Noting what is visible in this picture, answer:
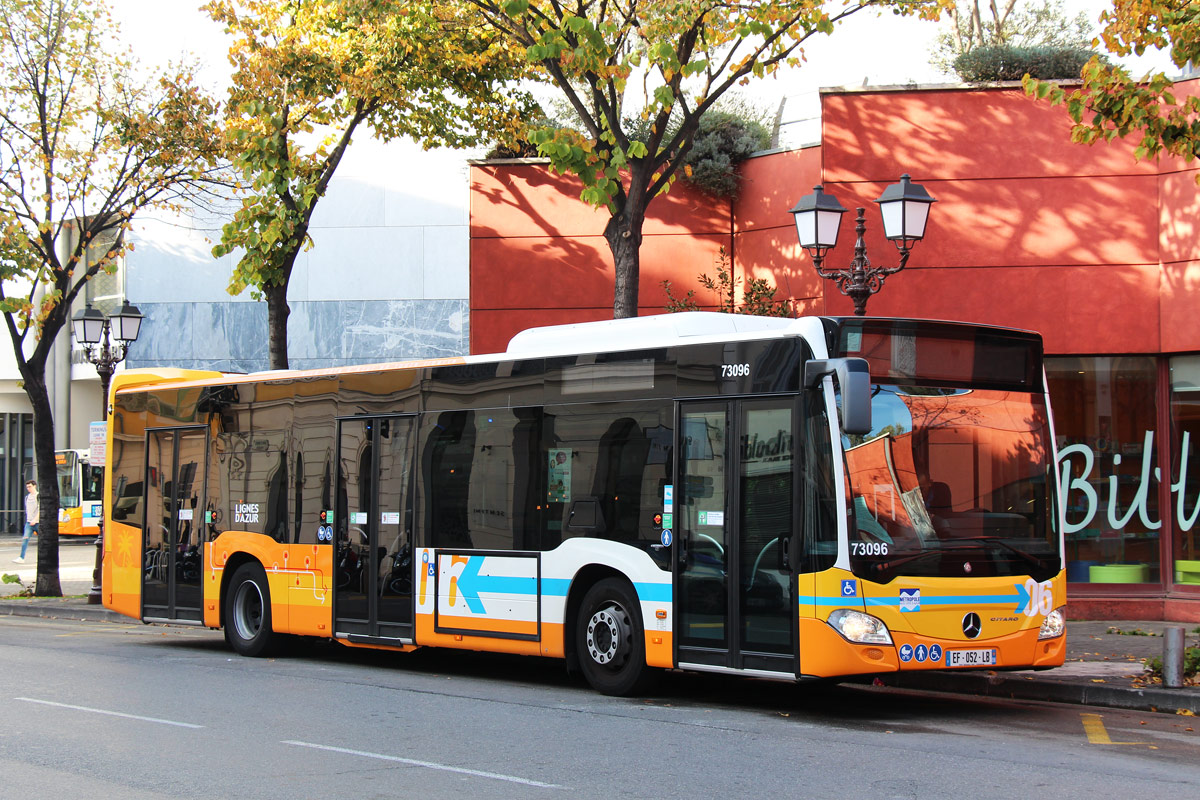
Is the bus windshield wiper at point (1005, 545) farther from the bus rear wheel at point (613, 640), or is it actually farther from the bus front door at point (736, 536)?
the bus rear wheel at point (613, 640)

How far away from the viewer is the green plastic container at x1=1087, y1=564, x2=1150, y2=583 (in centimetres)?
1694

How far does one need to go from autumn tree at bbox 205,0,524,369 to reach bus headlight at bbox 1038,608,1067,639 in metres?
10.9

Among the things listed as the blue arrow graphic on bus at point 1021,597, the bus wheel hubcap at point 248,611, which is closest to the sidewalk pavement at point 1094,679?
the blue arrow graphic on bus at point 1021,597

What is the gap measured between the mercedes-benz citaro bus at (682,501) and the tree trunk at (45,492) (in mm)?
9129

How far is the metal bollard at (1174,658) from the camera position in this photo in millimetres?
10773

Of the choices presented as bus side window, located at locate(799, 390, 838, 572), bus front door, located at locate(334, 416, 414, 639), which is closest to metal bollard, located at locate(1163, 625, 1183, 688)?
bus side window, located at locate(799, 390, 838, 572)

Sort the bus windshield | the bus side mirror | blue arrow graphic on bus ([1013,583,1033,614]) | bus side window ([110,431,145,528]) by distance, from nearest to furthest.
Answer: the bus side mirror < the bus windshield < blue arrow graphic on bus ([1013,583,1033,614]) < bus side window ([110,431,145,528])

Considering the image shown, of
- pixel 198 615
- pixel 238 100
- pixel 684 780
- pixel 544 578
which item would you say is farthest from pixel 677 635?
pixel 238 100

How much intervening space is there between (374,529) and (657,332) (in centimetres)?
391

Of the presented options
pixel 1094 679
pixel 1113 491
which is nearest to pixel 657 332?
pixel 1094 679

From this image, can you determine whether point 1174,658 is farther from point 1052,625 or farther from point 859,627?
point 859,627

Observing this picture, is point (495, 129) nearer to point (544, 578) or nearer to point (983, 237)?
point (983, 237)

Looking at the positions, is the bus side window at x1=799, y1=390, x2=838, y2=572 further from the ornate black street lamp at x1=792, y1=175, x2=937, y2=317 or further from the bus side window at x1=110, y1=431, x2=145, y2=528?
the bus side window at x1=110, y1=431, x2=145, y2=528

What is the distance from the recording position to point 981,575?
9.88 metres
